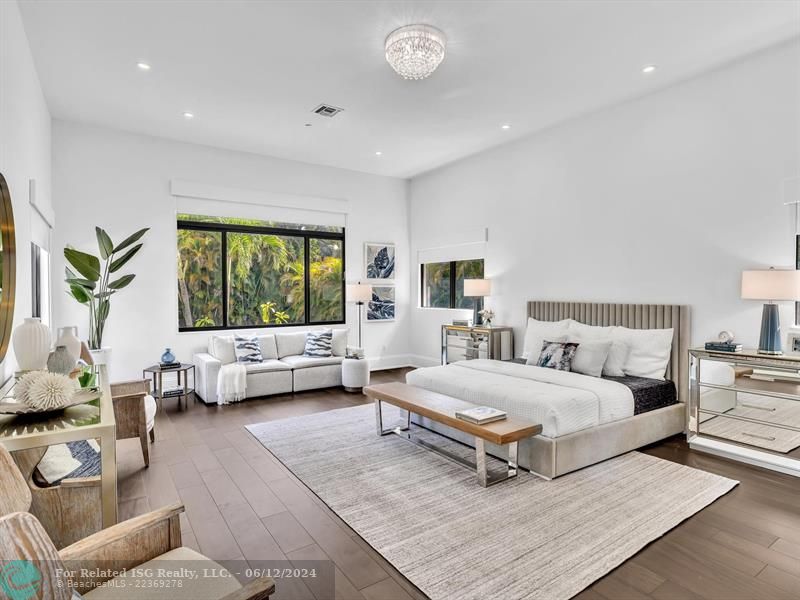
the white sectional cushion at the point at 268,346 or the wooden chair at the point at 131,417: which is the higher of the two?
the white sectional cushion at the point at 268,346

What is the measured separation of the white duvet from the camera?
3293mm

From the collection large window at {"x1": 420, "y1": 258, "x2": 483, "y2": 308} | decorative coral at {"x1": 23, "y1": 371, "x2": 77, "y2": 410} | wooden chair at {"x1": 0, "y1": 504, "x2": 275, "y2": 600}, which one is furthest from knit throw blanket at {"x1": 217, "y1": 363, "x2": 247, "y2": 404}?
wooden chair at {"x1": 0, "y1": 504, "x2": 275, "y2": 600}

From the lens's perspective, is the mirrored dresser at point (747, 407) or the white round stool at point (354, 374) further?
the white round stool at point (354, 374)

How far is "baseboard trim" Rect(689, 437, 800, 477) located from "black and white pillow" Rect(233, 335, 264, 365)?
190 inches

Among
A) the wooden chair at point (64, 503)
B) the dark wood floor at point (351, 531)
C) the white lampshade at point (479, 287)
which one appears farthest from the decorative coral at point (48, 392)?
the white lampshade at point (479, 287)

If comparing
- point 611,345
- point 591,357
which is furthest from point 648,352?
point 591,357

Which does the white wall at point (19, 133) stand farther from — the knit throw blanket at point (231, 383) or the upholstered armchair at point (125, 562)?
the knit throw blanket at point (231, 383)

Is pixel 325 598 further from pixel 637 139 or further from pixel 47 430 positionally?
pixel 637 139

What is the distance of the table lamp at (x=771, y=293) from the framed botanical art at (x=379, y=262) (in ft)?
16.8

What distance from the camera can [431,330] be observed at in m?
7.57

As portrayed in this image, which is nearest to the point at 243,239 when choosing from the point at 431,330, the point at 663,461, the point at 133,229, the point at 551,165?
the point at 133,229

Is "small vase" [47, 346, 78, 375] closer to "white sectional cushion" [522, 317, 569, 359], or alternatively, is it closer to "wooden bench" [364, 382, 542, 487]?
"wooden bench" [364, 382, 542, 487]

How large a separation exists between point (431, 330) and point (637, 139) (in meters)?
4.09

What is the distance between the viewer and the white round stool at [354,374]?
602 centimetres
